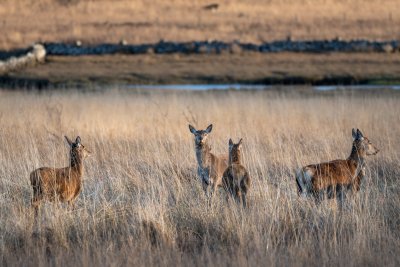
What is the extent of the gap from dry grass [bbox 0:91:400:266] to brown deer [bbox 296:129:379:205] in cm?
20

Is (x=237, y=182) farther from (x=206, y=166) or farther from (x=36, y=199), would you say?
(x=36, y=199)

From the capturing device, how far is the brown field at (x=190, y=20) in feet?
141

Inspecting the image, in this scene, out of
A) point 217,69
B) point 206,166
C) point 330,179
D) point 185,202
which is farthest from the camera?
point 217,69

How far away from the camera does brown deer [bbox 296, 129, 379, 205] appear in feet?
33.1

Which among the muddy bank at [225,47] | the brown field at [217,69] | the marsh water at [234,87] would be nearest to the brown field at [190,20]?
the muddy bank at [225,47]

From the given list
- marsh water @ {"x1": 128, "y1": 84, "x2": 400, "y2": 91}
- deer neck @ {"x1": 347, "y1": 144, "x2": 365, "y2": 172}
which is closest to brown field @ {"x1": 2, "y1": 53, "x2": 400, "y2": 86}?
marsh water @ {"x1": 128, "y1": 84, "x2": 400, "y2": 91}

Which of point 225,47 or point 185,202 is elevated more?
point 225,47

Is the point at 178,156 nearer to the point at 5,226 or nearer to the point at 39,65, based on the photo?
the point at 5,226

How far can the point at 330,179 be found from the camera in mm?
10219

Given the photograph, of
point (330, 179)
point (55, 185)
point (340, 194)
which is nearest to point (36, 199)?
point (55, 185)

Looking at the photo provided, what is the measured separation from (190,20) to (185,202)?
3890 cm

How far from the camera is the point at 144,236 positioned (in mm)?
8930

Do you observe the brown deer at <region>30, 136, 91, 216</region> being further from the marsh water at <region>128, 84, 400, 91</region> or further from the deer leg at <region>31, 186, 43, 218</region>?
the marsh water at <region>128, 84, 400, 91</region>

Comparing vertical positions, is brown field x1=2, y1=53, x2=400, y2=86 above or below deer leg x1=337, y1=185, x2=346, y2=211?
above
